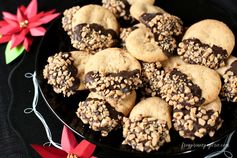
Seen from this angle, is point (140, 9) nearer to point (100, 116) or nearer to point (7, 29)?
point (100, 116)

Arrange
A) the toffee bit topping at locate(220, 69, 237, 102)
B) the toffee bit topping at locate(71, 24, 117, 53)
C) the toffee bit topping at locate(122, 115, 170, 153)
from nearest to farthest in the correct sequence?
the toffee bit topping at locate(122, 115, 170, 153), the toffee bit topping at locate(220, 69, 237, 102), the toffee bit topping at locate(71, 24, 117, 53)

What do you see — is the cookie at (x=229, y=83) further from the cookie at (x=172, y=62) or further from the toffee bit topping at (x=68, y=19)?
the toffee bit topping at (x=68, y=19)

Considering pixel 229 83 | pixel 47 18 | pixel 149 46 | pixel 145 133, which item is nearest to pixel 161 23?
pixel 149 46

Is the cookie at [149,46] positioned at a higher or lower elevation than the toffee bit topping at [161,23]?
lower

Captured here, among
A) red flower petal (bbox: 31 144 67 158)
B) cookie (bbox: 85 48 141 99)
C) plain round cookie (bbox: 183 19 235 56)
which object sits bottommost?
red flower petal (bbox: 31 144 67 158)

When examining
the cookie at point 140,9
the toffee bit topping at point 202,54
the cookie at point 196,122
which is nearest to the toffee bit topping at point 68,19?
the cookie at point 140,9

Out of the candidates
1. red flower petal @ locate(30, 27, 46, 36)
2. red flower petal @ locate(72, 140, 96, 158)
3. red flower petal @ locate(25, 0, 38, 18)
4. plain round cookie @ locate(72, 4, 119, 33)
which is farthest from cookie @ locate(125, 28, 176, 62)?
red flower petal @ locate(25, 0, 38, 18)

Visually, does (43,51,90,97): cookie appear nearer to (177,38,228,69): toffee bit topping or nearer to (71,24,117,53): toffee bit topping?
(71,24,117,53): toffee bit topping
